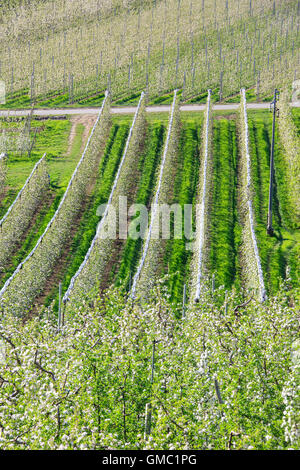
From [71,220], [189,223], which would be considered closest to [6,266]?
[71,220]

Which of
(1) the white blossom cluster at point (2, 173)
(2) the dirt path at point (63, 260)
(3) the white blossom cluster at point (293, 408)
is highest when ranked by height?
(1) the white blossom cluster at point (2, 173)

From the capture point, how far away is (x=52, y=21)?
114750 millimetres

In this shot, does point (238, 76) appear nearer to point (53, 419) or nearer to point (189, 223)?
point (189, 223)

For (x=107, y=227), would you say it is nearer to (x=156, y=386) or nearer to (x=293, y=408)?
(x=156, y=386)

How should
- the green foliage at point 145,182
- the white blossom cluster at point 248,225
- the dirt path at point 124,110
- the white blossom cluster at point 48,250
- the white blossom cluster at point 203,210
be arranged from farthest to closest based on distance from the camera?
the dirt path at point 124,110, the green foliage at point 145,182, the white blossom cluster at point 203,210, the white blossom cluster at point 248,225, the white blossom cluster at point 48,250

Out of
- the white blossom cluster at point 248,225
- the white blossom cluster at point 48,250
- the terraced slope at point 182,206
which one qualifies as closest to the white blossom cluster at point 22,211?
the terraced slope at point 182,206

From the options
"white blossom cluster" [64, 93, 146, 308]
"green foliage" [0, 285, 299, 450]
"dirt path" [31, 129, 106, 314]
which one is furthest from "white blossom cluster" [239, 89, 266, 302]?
"dirt path" [31, 129, 106, 314]

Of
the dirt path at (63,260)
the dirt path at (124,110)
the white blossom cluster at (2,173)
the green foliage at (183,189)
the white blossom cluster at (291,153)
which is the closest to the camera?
the dirt path at (63,260)

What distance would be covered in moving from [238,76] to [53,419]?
72839 millimetres

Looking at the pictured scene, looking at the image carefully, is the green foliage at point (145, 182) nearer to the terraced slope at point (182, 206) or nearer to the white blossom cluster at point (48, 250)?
the terraced slope at point (182, 206)

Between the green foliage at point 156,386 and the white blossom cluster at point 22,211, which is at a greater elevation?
the white blossom cluster at point 22,211

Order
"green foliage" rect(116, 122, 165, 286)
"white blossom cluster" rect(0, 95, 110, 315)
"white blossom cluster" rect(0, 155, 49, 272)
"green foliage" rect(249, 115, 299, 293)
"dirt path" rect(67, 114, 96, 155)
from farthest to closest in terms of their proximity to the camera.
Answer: "dirt path" rect(67, 114, 96, 155) < "white blossom cluster" rect(0, 155, 49, 272) < "green foliage" rect(116, 122, 165, 286) < "green foliage" rect(249, 115, 299, 293) < "white blossom cluster" rect(0, 95, 110, 315)

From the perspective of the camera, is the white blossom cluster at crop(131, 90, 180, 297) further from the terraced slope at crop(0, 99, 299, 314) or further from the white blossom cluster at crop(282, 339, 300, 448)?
the white blossom cluster at crop(282, 339, 300, 448)

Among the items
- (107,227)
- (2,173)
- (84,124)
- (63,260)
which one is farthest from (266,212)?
(84,124)
